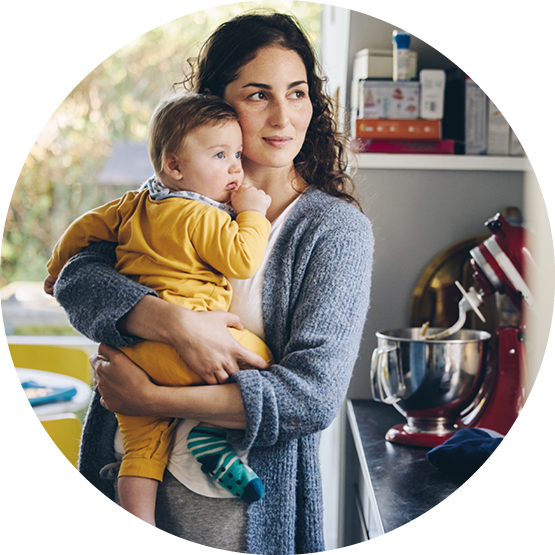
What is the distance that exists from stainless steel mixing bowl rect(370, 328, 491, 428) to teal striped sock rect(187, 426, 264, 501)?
0.60 metres

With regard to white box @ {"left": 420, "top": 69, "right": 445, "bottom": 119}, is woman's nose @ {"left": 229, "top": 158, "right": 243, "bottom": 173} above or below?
below

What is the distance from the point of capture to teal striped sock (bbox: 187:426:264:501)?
2.94 feet

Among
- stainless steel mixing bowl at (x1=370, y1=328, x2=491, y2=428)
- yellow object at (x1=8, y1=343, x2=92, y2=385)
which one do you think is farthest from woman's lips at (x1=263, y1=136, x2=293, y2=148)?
yellow object at (x1=8, y1=343, x2=92, y2=385)

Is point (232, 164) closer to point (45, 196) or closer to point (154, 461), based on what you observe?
point (154, 461)

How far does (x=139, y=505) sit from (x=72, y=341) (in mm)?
3411

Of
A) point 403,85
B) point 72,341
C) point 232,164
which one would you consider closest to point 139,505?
point 232,164

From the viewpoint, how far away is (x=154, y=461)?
936 millimetres

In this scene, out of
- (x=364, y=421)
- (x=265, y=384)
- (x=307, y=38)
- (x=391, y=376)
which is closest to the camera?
(x=265, y=384)

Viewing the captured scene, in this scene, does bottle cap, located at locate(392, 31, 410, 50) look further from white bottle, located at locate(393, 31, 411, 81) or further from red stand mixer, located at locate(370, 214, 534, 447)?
red stand mixer, located at locate(370, 214, 534, 447)

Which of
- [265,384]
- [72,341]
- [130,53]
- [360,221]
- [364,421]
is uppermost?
[130,53]

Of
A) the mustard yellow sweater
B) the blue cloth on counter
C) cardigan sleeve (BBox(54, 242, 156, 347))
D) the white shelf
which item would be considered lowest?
the blue cloth on counter

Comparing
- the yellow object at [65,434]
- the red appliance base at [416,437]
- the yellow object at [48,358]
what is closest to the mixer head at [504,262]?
the red appliance base at [416,437]

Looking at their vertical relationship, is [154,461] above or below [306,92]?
below

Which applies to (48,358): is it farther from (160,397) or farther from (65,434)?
(160,397)
